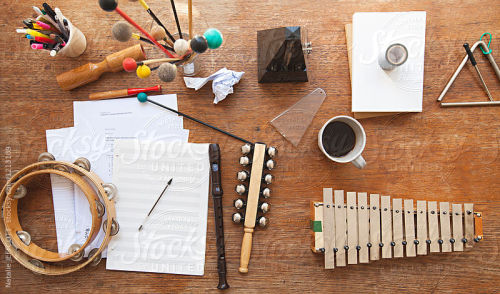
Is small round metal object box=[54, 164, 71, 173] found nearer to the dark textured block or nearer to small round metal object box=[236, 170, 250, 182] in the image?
small round metal object box=[236, 170, 250, 182]

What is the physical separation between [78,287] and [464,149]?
1.43 m

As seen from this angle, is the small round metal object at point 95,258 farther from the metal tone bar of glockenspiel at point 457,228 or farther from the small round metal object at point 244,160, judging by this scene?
the metal tone bar of glockenspiel at point 457,228

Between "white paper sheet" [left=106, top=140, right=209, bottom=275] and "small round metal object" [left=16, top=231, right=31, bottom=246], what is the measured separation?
265mm

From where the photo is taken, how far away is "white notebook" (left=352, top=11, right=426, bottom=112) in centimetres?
106

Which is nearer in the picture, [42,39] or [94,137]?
[42,39]

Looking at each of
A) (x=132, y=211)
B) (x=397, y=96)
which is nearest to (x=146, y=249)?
(x=132, y=211)

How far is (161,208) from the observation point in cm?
109

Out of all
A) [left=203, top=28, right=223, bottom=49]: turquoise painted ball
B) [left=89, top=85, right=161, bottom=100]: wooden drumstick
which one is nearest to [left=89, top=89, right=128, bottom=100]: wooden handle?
[left=89, top=85, right=161, bottom=100]: wooden drumstick

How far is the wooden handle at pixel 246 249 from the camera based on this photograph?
1.06 metres

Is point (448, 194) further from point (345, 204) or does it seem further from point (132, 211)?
point (132, 211)

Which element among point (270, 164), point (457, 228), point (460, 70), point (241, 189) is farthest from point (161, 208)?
point (460, 70)

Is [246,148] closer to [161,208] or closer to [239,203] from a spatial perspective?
[239,203]

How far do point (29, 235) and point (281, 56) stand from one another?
103 cm

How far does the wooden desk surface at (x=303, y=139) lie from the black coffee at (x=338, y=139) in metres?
0.07
